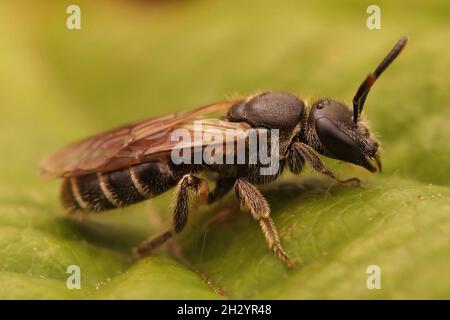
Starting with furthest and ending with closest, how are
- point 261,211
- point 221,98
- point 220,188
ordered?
1. point 221,98
2. point 220,188
3. point 261,211

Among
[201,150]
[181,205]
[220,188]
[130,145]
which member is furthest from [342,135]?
[130,145]

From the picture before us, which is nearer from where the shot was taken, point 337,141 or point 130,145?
point 337,141

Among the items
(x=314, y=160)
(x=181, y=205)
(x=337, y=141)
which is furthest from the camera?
(x=181, y=205)

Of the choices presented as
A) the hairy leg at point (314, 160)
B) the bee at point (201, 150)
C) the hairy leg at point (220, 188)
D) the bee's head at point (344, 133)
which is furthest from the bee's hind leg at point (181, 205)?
the bee's head at point (344, 133)

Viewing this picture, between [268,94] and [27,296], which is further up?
[268,94]

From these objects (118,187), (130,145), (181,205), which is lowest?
(181,205)

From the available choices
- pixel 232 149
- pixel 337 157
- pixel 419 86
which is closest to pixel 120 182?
pixel 232 149

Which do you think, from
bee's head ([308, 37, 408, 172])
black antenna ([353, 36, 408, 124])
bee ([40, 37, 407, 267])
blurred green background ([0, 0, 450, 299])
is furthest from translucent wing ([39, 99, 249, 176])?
black antenna ([353, 36, 408, 124])

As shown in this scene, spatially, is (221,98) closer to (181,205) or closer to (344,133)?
(181,205)

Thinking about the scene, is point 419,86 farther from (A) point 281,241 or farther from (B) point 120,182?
(B) point 120,182
